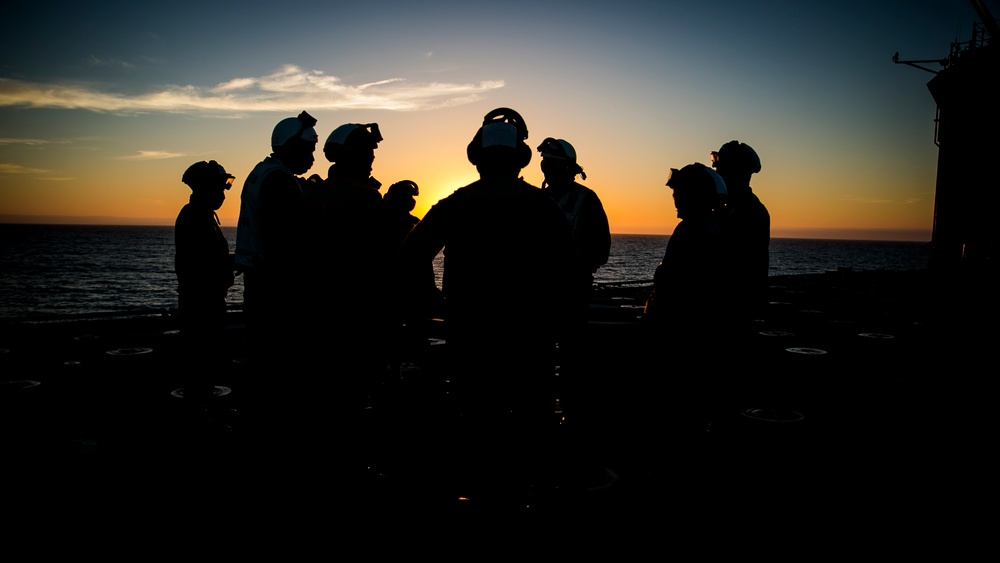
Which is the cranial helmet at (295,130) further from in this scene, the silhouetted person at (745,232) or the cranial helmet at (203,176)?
the silhouetted person at (745,232)

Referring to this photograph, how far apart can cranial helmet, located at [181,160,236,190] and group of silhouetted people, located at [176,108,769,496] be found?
0.04 feet

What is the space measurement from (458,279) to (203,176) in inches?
139

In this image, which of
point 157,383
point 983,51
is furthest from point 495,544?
point 983,51

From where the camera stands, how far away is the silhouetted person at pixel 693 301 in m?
3.93

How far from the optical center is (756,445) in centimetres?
461

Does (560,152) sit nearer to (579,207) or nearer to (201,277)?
(579,207)

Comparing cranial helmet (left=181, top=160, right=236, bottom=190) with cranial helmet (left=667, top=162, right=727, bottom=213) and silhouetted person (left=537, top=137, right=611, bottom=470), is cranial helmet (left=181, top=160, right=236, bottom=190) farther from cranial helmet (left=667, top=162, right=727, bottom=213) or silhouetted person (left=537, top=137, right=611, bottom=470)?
cranial helmet (left=667, top=162, right=727, bottom=213)

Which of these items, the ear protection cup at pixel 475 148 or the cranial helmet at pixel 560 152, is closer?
the ear protection cup at pixel 475 148

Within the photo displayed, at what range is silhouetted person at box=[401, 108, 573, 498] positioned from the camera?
2.87m

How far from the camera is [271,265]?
4031mm

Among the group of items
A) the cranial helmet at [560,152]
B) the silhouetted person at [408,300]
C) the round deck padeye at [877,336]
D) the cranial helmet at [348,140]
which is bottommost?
the round deck padeye at [877,336]

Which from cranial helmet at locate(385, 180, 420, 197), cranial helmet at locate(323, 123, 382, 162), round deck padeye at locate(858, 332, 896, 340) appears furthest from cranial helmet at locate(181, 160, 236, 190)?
round deck padeye at locate(858, 332, 896, 340)

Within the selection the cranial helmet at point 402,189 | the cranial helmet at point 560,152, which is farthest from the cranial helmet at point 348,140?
the cranial helmet at point 402,189

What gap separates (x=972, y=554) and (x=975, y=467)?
1.58 metres
